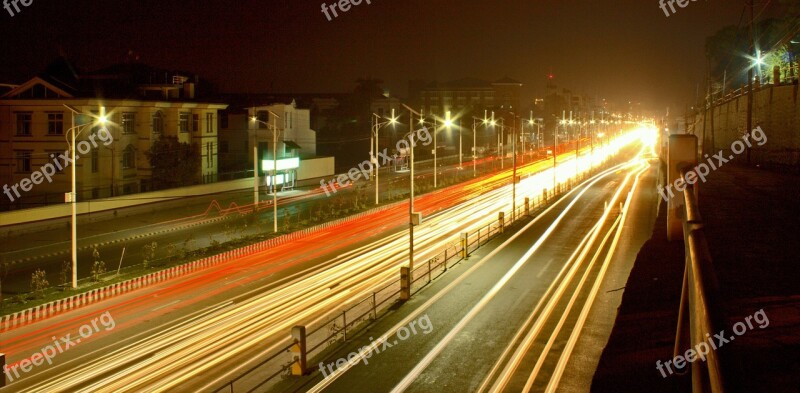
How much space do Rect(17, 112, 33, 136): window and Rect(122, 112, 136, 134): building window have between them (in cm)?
579

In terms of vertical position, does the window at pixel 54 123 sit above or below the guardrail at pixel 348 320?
above

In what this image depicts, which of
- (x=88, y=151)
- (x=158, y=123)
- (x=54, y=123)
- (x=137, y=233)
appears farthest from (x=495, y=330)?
(x=158, y=123)

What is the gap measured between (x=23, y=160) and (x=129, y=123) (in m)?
7.29

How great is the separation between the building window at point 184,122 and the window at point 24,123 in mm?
10967

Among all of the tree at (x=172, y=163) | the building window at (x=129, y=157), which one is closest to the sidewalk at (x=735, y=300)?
the tree at (x=172, y=163)

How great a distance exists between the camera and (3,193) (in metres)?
38.6

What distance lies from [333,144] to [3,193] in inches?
2158

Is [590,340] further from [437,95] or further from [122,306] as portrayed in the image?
[437,95]

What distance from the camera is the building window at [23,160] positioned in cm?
4203

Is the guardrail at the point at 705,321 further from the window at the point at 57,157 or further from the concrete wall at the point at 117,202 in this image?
the window at the point at 57,157

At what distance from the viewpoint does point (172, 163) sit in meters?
45.9

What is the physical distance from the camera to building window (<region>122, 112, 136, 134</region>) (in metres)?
45.7

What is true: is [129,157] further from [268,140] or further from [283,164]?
[268,140]

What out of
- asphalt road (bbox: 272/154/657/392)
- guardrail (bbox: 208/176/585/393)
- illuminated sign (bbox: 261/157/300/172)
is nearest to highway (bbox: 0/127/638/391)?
guardrail (bbox: 208/176/585/393)
